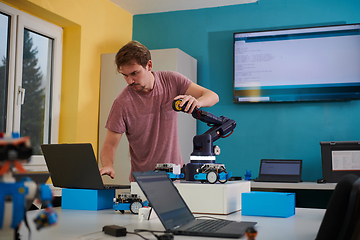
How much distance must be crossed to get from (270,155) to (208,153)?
186cm

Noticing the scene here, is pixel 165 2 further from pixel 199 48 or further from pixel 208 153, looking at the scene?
pixel 208 153

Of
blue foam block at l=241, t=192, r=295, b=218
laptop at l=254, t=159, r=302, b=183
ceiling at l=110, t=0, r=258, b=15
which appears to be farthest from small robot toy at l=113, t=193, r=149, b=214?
ceiling at l=110, t=0, r=258, b=15

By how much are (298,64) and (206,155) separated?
1967mm

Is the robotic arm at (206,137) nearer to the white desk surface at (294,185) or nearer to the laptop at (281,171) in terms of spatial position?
the white desk surface at (294,185)

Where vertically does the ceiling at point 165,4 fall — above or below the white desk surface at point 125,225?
above

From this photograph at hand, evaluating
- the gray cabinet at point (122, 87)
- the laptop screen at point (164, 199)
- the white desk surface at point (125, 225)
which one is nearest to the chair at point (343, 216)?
the white desk surface at point (125, 225)

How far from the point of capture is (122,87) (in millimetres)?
3254

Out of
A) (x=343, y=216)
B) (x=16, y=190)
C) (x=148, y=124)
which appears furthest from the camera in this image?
(x=148, y=124)

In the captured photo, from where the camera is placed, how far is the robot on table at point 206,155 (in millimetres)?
1391

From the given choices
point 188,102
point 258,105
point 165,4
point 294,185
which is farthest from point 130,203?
point 165,4

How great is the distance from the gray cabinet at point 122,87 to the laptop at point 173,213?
2037 mm

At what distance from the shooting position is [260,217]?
1279 mm

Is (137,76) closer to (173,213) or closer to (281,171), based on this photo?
(173,213)

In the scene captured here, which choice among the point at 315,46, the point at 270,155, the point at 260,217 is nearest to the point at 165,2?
the point at 315,46
